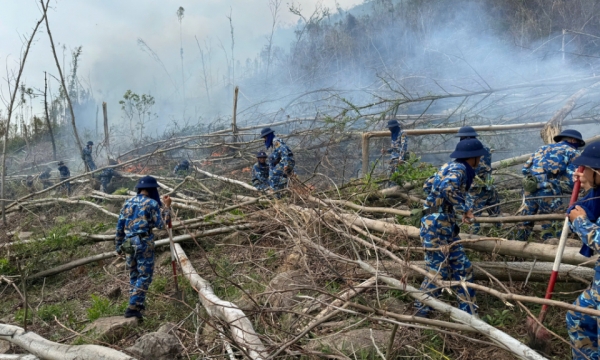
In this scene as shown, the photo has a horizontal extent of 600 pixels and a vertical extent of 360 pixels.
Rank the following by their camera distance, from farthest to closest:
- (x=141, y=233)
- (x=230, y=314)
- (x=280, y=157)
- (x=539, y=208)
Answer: (x=280, y=157), (x=141, y=233), (x=539, y=208), (x=230, y=314)

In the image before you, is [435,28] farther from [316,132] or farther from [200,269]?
[200,269]

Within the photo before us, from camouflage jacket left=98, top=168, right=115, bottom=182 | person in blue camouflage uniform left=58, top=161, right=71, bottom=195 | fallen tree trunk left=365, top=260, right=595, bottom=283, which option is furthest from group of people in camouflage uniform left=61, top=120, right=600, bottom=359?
person in blue camouflage uniform left=58, top=161, right=71, bottom=195

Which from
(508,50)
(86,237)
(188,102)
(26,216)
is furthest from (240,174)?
(188,102)

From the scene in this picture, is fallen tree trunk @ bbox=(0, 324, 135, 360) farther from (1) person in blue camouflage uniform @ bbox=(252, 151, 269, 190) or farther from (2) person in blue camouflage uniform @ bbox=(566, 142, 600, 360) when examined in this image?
(1) person in blue camouflage uniform @ bbox=(252, 151, 269, 190)

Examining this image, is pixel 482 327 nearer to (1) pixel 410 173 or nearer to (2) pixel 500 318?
(2) pixel 500 318

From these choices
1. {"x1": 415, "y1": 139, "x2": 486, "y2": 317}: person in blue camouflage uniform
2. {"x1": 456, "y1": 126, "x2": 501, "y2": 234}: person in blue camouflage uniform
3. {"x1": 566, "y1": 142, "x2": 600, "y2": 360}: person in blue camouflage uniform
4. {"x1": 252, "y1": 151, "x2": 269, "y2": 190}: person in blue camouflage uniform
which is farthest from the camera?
{"x1": 252, "y1": 151, "x2": 269, "y2": 190}: person in blue camouflage uniform

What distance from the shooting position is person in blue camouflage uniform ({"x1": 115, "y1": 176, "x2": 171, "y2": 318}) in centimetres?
531

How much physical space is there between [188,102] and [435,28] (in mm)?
19527

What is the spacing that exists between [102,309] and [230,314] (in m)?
2.35

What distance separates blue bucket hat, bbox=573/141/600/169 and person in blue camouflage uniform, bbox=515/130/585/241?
6.70 ft

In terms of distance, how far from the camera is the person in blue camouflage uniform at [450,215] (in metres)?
3.78

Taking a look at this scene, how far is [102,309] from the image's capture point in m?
5.50

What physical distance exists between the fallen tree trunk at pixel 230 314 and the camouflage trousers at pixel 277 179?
7.33ft

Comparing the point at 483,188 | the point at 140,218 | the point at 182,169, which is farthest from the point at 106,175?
the point at 483,188
